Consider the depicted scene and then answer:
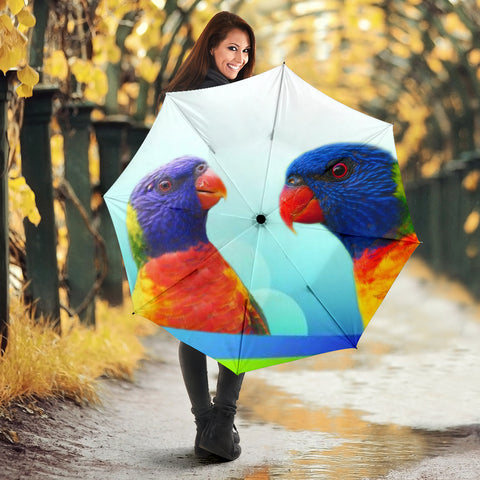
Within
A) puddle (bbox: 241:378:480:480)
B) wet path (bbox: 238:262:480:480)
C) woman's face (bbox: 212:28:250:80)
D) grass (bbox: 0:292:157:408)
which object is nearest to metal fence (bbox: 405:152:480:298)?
wet path (bbox: 238:262:480:480)

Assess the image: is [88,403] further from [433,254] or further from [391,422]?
[433,254]

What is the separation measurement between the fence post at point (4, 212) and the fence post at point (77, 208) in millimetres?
2213

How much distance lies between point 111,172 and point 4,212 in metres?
3.82

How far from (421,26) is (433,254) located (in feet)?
18.7

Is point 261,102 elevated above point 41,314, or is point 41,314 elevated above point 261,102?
point 261,102

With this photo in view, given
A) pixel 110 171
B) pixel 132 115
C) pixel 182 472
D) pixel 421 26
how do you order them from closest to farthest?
pixel 182 472, pixel 110 171, pixel 132 115, pixel 421 26

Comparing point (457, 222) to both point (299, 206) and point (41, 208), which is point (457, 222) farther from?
point (299, 206)

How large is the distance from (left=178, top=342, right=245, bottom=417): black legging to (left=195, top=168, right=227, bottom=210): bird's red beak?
71 cm

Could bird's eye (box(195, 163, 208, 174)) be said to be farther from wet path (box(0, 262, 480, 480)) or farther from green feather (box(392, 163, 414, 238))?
wet path (box(0, 262, 480, 480))

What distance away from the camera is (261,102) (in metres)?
3.82

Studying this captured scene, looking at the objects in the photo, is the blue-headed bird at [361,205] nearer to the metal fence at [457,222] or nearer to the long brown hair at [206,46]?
Answer: the long brown hair at [206,46]

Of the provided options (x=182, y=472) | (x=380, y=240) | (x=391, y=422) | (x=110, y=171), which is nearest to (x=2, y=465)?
(x=182, y=472)

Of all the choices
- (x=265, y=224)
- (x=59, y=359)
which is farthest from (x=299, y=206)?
(x=59, y=359)

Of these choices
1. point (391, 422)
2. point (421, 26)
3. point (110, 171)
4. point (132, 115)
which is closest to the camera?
point (391, 422)
